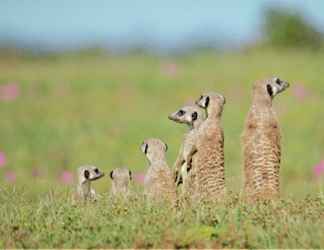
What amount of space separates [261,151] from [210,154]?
1.29 feet

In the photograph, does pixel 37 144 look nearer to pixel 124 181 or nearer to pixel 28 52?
pixel 124 181

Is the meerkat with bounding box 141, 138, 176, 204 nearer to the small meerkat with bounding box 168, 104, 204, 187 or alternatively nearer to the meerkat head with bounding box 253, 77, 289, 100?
the small meerkat with bounding box 168, 104, 204, 187

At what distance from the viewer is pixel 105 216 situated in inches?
286

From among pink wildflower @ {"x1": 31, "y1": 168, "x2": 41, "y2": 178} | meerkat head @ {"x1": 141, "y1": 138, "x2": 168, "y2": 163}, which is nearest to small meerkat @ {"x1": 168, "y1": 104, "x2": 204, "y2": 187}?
meerkat head @ {"x1": 141, "y1": 138, "x2": 168, "y2": 163}

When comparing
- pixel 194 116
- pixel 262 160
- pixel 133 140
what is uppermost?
pixel 133 140

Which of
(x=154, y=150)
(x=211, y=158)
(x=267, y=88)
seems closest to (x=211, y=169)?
(x=211, y=158)

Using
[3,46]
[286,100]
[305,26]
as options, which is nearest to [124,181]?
[286,100]

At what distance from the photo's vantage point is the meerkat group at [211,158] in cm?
809

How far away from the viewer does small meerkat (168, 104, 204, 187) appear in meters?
8.43

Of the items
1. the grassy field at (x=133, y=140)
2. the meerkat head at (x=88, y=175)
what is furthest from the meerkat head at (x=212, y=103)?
the meerkat head at (x=88, y=175)

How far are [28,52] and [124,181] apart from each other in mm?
20213

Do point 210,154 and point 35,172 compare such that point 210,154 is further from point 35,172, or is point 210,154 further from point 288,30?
point 288,30

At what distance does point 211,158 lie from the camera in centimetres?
823

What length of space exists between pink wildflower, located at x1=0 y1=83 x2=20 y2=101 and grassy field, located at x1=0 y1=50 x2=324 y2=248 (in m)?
0.02
